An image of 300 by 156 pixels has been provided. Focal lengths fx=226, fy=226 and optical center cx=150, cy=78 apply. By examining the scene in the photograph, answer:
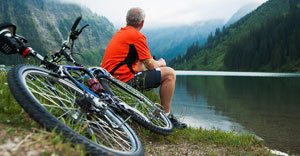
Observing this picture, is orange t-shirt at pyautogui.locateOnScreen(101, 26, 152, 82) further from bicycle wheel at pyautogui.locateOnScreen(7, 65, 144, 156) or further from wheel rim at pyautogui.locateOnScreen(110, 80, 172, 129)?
bicycle wheel at pyautogui.locateOnScreen(7, 65, 144, 156)

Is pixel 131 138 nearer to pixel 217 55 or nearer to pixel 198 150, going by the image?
pixel 198 150

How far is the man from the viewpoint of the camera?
545cm

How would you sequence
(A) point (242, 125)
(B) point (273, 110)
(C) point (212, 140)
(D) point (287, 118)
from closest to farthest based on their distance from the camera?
(C) point (212, 140) → (A) point (242, 125) → (D) point (287, 118) → (B) point (273, 110)

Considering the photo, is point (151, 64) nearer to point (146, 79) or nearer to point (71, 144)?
point (146, 79)

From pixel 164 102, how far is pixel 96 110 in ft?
9.92

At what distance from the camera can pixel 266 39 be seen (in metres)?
142

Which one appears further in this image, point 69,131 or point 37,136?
point 69,131

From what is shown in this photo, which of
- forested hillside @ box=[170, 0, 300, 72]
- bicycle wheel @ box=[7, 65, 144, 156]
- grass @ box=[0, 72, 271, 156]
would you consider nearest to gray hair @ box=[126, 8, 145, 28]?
grass @ box=[0, 72, 271, 156]

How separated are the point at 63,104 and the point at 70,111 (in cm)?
27

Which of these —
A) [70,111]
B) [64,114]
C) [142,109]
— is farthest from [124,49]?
[64,114]

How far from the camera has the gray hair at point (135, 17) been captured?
573 centimetres

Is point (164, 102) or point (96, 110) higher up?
point (96, 110)

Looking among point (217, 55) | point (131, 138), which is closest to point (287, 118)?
point (131, 138)

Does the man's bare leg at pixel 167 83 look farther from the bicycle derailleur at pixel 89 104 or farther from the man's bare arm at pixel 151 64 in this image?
the bicycle derailleur at pixel 89 104
